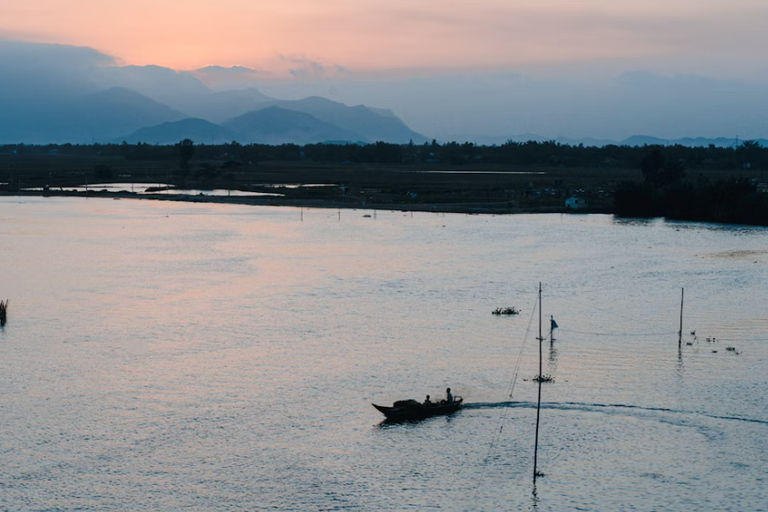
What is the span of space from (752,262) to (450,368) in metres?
49.5

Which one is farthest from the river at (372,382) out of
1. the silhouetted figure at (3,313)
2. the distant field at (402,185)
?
the distant field at (402,185)

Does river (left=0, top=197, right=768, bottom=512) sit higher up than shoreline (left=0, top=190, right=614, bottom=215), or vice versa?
shoreline (left=0, top=190, right=614, bottom=215)

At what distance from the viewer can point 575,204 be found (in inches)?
5256

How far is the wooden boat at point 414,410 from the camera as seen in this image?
36.3 meters

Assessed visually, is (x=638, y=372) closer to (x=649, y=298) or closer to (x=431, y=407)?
(x=431, y=407)

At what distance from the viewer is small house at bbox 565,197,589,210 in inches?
5221

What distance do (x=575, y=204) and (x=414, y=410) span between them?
4022 inches

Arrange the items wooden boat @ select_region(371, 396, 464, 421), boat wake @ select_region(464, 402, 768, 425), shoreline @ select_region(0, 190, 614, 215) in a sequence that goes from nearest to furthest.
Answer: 1. wooden boat @ select_region(371, 396, 464, 421)
2. boat wake @ select_region(464, 402, 768, 425)
3. shoreline @ select_region(0, 190, 614, 215)

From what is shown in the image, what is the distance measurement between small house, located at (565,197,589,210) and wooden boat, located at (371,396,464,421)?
99.6 metres

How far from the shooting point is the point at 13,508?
1147 inches

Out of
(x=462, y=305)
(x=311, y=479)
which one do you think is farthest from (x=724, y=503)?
(x=462, y=305)

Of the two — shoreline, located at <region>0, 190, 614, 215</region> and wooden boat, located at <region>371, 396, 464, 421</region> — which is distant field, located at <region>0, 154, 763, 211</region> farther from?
wooden boat, located at <region>371, 396, 464, 421</region>

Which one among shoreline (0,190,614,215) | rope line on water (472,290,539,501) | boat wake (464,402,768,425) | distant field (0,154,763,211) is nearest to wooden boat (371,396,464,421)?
boat wake (464,402,768,425)

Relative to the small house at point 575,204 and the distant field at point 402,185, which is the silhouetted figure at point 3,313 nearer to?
the distant field at point 402,185
